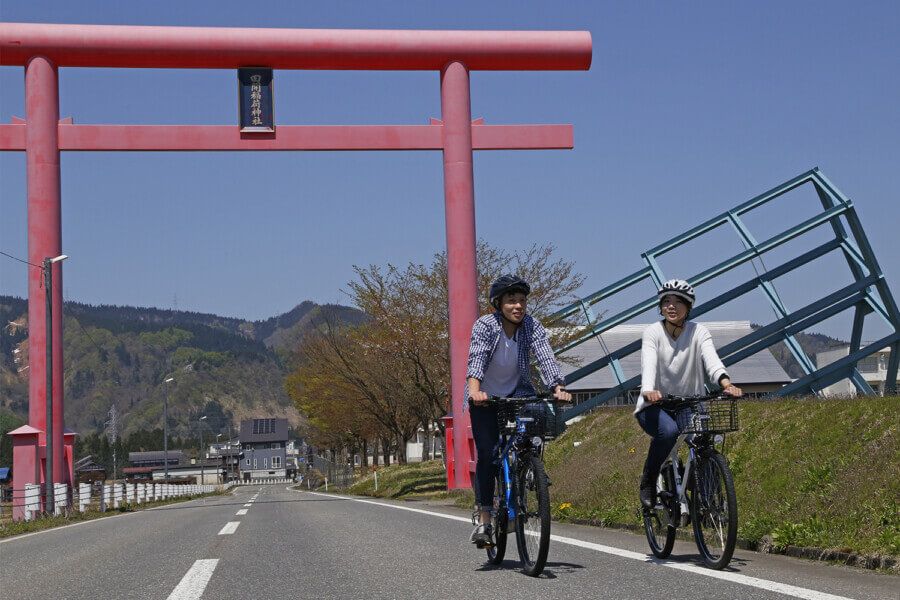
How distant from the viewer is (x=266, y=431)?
178m

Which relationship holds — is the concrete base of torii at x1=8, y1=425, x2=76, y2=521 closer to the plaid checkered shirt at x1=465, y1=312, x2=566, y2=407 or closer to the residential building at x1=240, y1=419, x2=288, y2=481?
the plaid checkered shirt at x1=465, y1=312, x2=566, y2=407

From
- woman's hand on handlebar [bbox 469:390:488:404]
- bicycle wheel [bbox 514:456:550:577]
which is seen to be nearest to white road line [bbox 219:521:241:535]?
bicycle wheel [bbox 514:456:550:577]

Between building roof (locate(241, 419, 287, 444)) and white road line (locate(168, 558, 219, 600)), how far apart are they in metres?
173

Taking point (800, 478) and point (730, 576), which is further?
point (800, 478)

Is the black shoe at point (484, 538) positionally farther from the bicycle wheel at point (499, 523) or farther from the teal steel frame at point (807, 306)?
the teal steel frame at point (807, 306)

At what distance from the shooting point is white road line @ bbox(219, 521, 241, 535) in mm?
11617

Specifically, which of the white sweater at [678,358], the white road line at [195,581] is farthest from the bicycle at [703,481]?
the white road line at [195,581]

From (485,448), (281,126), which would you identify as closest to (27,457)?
(281,126)

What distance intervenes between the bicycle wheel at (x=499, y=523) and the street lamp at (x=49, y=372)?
17.2m

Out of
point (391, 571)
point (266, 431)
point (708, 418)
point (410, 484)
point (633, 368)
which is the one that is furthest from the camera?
point (266, 431)

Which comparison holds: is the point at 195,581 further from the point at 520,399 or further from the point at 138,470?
the point at 138,470

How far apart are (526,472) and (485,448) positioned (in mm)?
444

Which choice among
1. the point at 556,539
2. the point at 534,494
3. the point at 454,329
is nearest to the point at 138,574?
the point at 534,494

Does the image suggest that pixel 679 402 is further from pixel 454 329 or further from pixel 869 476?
pixel 454 329
